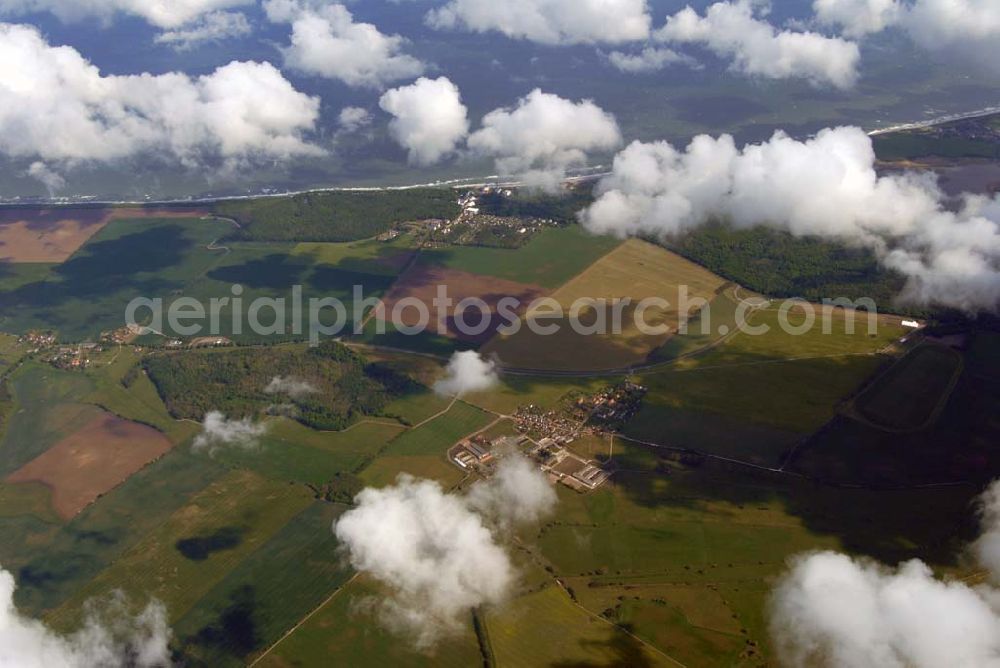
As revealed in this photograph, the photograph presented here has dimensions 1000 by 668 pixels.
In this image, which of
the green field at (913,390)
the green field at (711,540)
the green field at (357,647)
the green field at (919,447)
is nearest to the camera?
the green field at (357,647)

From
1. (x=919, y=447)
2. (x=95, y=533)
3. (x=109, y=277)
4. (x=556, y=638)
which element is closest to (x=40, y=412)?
(x=95, y=533)

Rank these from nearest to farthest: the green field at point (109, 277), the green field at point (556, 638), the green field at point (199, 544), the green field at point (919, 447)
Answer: the green field at point (556, 638)
the green field at point (199, 544)
the green field at point (919, 447)
the green field at point (109, 277)

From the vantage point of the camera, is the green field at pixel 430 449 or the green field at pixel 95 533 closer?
the green field at pixel 95 533

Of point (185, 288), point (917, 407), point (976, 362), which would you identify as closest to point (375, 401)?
point (185, 288)

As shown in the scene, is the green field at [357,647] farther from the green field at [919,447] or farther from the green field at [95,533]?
the green field at [919,447]

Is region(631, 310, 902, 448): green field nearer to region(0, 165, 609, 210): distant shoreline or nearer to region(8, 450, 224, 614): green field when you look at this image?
region(8, 450, 224, 614): green field

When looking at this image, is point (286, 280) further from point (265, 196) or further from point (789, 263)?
point (789, 263)

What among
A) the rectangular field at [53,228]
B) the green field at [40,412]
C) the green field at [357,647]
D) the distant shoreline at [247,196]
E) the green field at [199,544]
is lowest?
the green field at [357,647]

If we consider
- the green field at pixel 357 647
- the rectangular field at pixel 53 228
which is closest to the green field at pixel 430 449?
the green field at pixel 357 647
